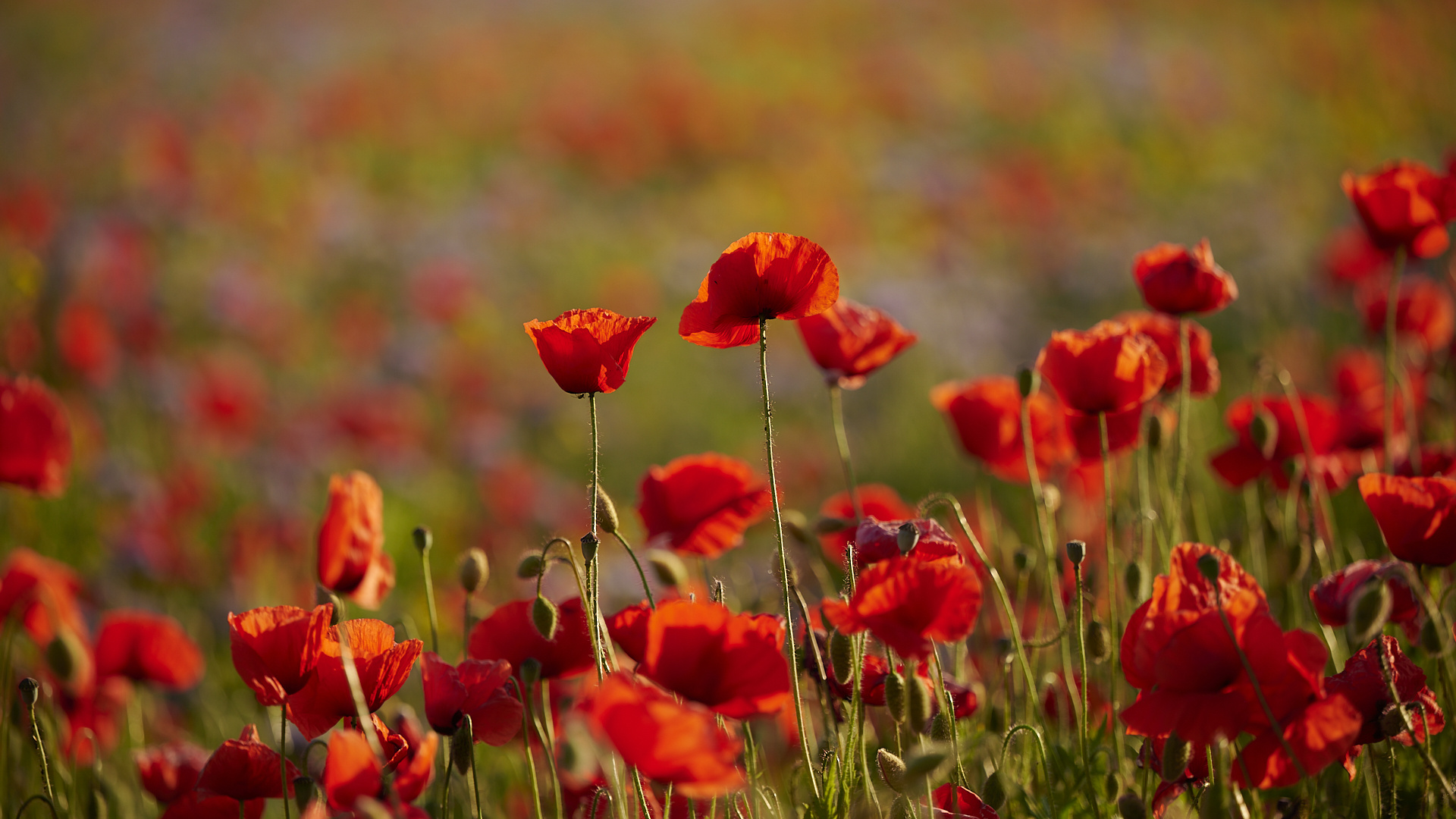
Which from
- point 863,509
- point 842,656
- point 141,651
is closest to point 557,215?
point 141,651

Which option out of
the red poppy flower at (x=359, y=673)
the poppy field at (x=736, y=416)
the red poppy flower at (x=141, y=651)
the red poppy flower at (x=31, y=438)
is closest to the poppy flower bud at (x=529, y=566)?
the poppy field at (x=736, y=416)

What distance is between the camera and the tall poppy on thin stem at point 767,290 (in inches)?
39.7

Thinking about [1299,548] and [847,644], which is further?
[1299,548]

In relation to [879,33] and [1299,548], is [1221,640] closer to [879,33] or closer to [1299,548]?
[1299,548]

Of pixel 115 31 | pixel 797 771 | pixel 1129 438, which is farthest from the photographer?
pixel 115 31

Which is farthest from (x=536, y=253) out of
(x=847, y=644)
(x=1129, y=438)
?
(x=847, y=644)

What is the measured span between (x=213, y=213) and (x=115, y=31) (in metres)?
6.64

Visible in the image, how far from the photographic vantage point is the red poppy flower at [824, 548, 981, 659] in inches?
34.8

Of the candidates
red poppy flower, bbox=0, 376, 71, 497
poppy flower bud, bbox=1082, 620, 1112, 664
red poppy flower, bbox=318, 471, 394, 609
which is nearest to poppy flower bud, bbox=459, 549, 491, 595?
red poppy flower, bbox=318, 471, 394, 609

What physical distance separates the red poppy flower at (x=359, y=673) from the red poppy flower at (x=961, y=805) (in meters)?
0.52

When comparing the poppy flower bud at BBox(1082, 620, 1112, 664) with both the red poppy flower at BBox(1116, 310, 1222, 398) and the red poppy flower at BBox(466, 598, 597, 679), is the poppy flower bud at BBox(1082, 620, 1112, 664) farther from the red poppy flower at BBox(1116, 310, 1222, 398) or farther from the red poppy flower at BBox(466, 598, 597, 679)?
the red poppy flower at BBox(466, 598, 597, 679)

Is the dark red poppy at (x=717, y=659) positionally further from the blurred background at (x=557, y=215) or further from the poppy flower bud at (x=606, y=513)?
the blurred background at (x=557, y=215)

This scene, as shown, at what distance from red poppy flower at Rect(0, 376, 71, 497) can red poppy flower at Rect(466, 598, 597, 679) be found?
94cm

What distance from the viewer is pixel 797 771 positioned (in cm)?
123
